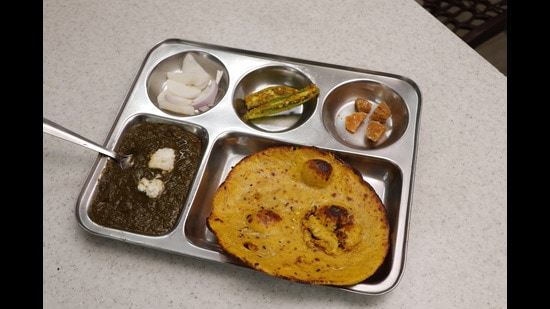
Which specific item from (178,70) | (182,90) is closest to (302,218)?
(182,90)

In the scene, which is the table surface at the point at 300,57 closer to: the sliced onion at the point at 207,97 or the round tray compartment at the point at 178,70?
the round tray compartment at the point at 178,70

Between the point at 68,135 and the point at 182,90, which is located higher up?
the point at 182,90

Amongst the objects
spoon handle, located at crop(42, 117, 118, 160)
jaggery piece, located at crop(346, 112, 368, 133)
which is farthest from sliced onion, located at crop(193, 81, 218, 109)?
jaggery piece, located at crop(346, 112, 368, 133)

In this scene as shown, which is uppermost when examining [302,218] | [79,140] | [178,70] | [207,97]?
[178,70]

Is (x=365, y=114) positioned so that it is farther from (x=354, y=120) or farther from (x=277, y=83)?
(x=277, y=83)

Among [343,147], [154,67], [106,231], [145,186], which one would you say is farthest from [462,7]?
[106,231]

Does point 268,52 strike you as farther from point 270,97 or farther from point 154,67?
point 154,67

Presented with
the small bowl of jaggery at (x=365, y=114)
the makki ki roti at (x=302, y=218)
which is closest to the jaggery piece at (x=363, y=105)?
the small bowl of jaggery at (x=365, y=114)

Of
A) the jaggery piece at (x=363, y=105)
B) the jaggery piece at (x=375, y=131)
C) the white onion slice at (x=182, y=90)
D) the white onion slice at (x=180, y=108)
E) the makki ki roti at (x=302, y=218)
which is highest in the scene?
the jaggery piece at (x=363, y=105)
